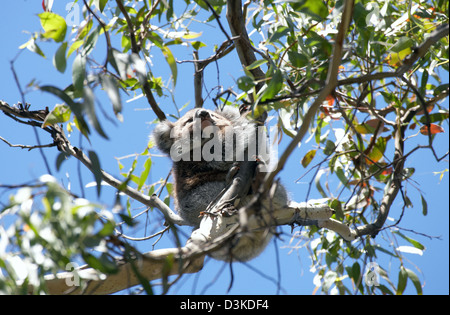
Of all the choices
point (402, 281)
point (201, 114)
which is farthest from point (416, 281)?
point (201, 114)

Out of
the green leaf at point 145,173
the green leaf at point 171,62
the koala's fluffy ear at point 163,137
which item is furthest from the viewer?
the koala's fluffy ear at point 163,137

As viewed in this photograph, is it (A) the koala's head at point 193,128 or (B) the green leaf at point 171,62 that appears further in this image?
(A) the koala's head at point 193,128

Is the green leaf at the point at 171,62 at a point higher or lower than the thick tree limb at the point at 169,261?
higher

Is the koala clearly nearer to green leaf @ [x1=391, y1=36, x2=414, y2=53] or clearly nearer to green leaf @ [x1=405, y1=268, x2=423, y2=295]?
green leaf @ [x1=405, y1=268, x2=423, y2=295]

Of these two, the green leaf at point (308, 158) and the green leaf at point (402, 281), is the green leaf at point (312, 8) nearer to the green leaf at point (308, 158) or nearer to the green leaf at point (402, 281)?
the green leaf at point (308, 158)

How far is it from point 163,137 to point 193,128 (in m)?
0.36

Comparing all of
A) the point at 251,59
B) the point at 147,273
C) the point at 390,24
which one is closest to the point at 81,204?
the point at 147,273

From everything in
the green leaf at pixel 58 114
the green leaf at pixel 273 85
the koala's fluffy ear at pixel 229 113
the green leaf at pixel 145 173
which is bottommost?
the green leaf at pixel 145 173

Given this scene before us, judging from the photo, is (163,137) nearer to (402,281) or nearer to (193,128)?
(193,128)

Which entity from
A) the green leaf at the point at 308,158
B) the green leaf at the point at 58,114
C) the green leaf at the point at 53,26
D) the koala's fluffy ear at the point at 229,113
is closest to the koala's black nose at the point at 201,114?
the koala's fluffy ear at the point at 229,113

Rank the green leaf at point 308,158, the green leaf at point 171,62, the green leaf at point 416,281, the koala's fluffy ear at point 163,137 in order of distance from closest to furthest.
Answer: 1. the green leaf at point 171,62
2. the green leaf at point 416,281
3. the green leaf at point 308,158
4. the koala's fluffy ear at point 163,137

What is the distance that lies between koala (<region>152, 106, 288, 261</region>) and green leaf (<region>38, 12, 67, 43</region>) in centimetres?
139

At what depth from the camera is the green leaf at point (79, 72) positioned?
5.00 ft

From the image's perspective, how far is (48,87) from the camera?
4.95 feet
